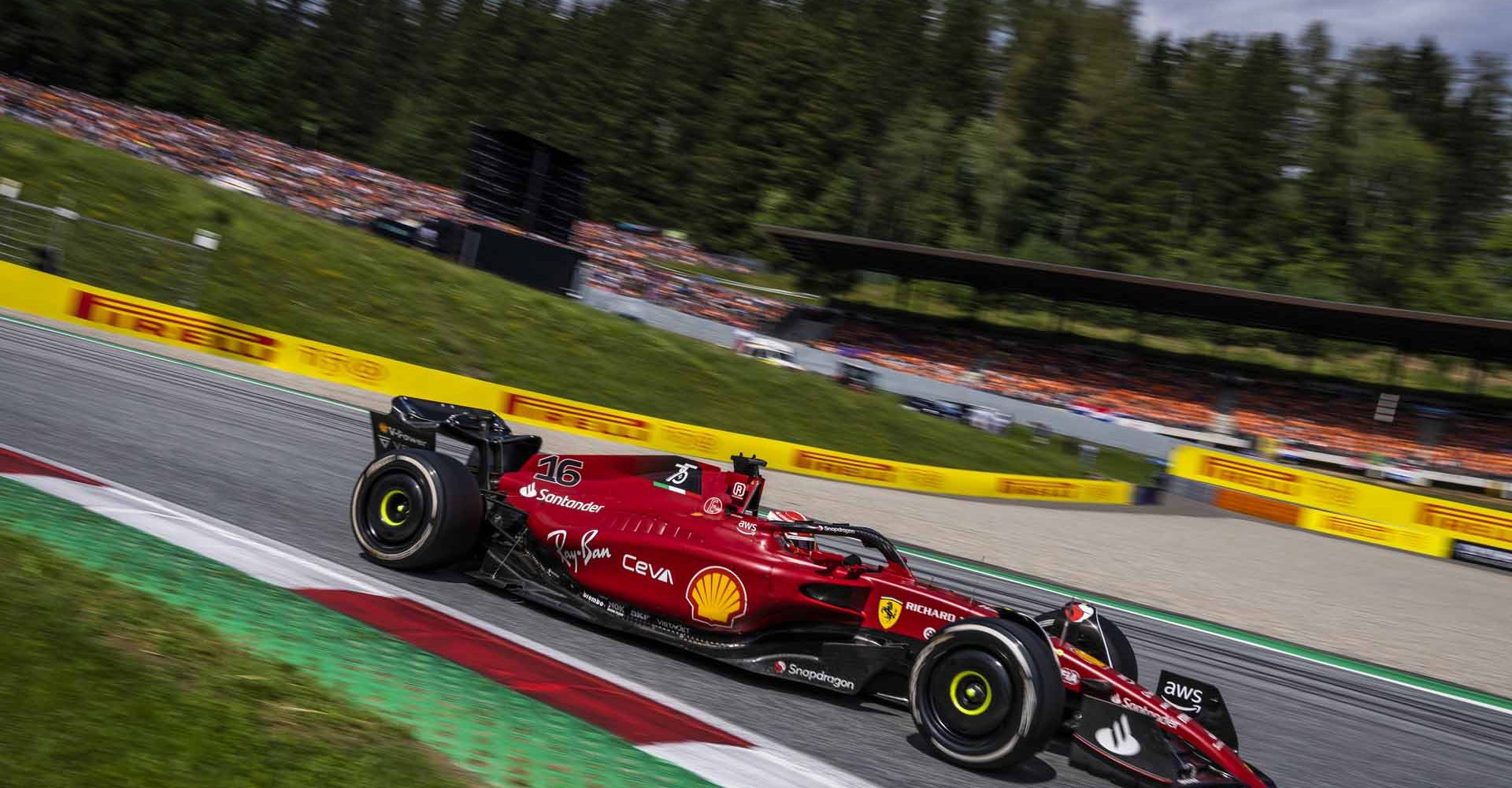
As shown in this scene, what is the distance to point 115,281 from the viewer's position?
72.3 ft

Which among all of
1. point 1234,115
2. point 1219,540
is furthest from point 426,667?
point 1234,115

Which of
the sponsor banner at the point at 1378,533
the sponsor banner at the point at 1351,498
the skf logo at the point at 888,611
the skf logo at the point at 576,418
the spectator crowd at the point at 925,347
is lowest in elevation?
the skf logo at the point at 888,611

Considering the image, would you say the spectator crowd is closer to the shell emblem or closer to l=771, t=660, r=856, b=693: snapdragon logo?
the shell emblem

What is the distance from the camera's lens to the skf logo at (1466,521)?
25484mm

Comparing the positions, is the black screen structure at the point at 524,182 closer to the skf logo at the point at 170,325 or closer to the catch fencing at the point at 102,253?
the catch fencing at the point at 102,253

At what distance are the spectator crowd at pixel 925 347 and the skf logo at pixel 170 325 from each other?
53.6 ft

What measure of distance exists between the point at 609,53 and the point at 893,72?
2076cm

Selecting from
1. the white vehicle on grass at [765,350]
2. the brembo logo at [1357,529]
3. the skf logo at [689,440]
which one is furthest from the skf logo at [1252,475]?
the skf logo at [689,440]

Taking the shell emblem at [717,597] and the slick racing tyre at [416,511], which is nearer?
the shell emblem at [717,597]

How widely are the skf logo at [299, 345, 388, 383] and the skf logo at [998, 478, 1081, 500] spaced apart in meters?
13.4

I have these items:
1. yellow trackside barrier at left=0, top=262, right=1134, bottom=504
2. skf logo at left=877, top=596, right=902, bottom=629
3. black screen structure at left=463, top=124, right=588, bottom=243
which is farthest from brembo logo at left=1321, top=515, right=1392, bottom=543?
skf logo at left=877, top=596, right=902, bottom=629

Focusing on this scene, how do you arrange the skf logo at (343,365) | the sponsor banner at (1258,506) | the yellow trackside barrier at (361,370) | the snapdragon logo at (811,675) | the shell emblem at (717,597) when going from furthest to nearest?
the sponsor banner at (1258,506) < the skf logo at (343,365) < the yellow trackside barrier at (361,370) < the shell emblem at (717,597) < the snapdragon logo at (811,675)

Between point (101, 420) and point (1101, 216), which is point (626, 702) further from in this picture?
point (1101, 216)

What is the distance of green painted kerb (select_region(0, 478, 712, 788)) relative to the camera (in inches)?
146
